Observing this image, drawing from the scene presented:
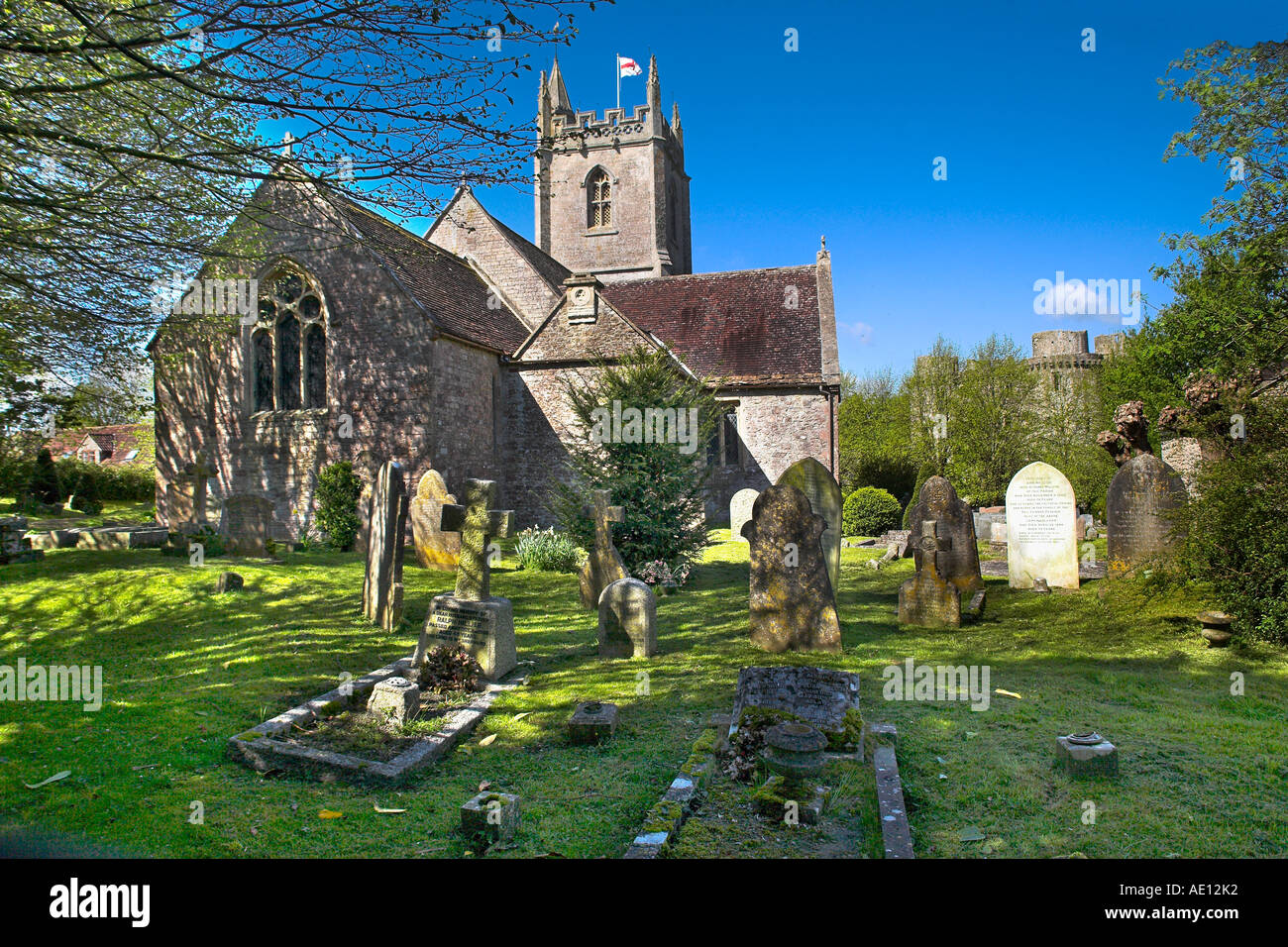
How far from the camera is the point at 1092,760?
4648 millimetres

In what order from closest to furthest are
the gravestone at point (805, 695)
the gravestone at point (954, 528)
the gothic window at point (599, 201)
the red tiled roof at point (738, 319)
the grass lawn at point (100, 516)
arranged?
the gravestone at point (805, 695) → the gravestone at point (954, 528) → the grass lawn at point (100, 516) → the red tiled roof at point (738, 319) → the gothic window at point (599, 201)

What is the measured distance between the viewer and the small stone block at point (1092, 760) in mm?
4633

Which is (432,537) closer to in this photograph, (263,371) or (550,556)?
(550,556)

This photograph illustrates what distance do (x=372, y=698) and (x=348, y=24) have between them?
17.0 ft

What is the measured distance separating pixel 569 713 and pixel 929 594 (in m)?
5.30

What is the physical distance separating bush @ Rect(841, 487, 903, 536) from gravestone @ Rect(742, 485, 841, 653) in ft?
41.1

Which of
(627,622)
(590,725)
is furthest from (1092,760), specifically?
(627,622)

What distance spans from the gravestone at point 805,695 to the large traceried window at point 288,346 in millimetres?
15165

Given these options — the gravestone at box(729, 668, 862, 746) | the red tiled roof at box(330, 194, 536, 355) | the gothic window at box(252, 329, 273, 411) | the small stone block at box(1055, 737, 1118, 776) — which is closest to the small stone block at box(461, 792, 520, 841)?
the gravestone at box(729, 668, 862, 746)

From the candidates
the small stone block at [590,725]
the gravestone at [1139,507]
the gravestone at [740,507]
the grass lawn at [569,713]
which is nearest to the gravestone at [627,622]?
the grass lawn at [569,713]

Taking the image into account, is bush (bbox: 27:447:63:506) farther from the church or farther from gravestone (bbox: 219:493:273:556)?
gravestone (bbox: 219:493:273:556)

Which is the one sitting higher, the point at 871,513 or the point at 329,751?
the point at 871,513

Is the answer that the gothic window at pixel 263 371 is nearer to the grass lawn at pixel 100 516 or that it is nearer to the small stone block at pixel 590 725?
the grass lawn at pixel 100 516

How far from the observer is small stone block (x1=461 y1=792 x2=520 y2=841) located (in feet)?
12.9
